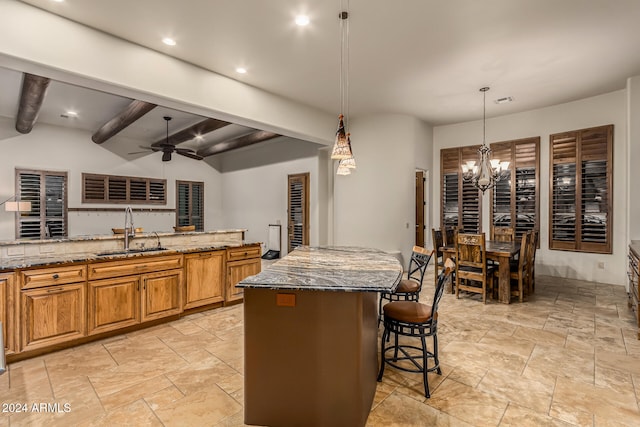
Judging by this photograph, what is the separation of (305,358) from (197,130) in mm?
5843

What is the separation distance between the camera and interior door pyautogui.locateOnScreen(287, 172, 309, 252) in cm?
738

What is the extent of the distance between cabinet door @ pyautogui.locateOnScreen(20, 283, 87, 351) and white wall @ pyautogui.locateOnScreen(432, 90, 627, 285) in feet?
22.4

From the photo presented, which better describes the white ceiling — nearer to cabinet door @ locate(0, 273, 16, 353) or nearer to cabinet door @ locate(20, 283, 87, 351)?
cabinet door @ locate(0, 273, 16, 353)

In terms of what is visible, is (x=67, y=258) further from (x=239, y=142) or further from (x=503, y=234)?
(x=503, y=234)

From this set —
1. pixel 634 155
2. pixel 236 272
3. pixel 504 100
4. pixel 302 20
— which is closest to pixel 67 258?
pixel 236 272

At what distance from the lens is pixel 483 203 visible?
659 centimetres

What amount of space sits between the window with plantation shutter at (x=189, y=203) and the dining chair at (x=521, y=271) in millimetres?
7938

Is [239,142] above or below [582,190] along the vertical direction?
above

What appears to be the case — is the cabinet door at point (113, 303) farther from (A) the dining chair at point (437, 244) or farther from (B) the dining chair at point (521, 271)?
(B) the dining chair at point (521, 271)

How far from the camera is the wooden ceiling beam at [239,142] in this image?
685cm

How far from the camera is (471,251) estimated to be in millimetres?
4520

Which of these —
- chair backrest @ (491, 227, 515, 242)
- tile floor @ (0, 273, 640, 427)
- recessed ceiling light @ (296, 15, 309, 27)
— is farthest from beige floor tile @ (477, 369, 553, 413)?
chair backrest @ (491, 227, 515, 242)

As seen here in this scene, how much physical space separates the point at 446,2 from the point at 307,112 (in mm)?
3111

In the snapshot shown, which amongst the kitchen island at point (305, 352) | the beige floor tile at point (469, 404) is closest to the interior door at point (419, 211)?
the beige floor tile at point (469, 404)
